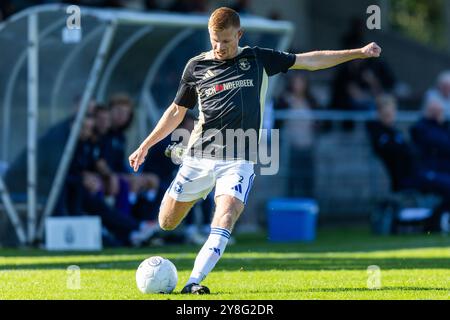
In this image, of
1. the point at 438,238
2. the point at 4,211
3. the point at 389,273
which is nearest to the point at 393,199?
the point at 438,238

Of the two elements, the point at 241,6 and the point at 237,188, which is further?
the point at 241,6

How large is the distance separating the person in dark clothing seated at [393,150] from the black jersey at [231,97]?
374 inches

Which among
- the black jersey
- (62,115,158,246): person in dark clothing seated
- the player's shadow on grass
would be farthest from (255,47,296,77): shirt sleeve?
(62,115,158,246): person in dark clothing seated

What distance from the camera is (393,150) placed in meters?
19.1

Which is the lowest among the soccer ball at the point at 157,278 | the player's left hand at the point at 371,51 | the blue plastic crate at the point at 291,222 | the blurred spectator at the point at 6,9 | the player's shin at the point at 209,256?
the blue plastic crate at the point at 291,222

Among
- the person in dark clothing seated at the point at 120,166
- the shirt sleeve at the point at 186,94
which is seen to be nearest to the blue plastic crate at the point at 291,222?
the person in dark clothing seated at the point at 120,166

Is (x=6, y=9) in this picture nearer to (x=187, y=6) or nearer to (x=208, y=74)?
(x=187, y=6)

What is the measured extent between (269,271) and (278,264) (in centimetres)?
103

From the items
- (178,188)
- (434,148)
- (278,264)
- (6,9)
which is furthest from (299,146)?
(178,188)

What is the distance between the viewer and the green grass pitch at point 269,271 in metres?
9.31

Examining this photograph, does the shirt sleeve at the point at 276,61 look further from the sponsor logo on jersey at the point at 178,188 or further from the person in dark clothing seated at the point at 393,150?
the person in dark clothing seated at the point at 393,150
